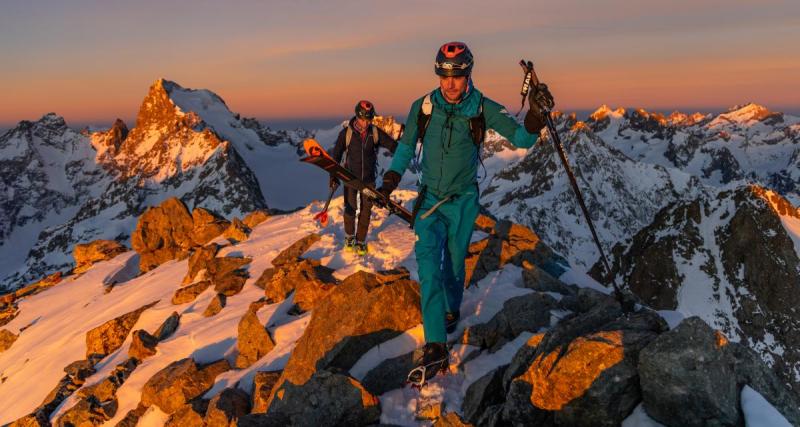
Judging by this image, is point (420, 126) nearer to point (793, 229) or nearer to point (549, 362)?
point (549, 362)

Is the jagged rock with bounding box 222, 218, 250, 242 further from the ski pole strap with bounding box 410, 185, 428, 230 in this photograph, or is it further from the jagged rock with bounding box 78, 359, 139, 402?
the ski pole strap with bounding box 410, 185, 428, 230

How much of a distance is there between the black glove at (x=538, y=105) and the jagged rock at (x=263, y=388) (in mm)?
6060

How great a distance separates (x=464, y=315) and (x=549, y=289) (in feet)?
7.78

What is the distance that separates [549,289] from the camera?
1096 cm

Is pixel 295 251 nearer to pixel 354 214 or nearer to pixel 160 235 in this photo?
pixel 354 214

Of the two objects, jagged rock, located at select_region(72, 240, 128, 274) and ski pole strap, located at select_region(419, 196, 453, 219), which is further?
jagged rock, located at select_region(72, 240, 128, 274)

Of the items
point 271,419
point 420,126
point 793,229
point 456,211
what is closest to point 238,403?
point 271,419

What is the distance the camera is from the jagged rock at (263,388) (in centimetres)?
891

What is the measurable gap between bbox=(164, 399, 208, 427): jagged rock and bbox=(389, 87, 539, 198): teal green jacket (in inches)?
229

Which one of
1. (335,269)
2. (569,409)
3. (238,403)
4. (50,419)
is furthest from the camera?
(335,269)

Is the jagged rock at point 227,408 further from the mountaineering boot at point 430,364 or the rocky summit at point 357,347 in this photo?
the mountaineering boot at point 430,364

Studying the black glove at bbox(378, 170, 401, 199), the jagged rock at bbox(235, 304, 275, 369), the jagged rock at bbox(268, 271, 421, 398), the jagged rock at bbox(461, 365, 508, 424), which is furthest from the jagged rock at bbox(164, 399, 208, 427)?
the black glove at bbox(378, 170, 401, 199)

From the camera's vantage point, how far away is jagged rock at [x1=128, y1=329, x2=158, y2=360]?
47.0 feet

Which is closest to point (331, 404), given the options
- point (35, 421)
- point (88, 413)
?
point (88, 413)
